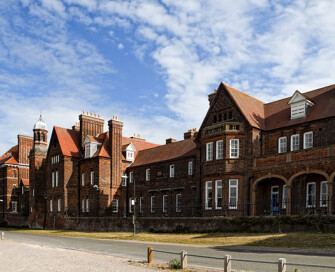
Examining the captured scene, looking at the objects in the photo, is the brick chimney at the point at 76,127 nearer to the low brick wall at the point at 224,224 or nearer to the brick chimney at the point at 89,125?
the brick chimney at the point at 89,125

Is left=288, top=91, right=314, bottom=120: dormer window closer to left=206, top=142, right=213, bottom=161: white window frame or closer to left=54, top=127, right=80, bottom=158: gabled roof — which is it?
left=206, top=142, right=213, bottom=161: white window frame

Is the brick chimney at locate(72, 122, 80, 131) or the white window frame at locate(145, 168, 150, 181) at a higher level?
the brick chimney at locate(72, 122, 80, 131)

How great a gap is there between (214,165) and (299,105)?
8.75 m

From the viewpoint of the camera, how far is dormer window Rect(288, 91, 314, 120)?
35312mm

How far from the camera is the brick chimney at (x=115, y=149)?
53.2 m

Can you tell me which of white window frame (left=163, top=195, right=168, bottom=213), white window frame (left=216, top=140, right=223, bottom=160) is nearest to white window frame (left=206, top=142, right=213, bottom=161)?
white window frame (left=216, top=140, right=223, bottom=160)

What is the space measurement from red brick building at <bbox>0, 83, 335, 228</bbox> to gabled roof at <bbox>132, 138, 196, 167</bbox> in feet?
0.56

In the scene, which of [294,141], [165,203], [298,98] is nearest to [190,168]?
[165,203]

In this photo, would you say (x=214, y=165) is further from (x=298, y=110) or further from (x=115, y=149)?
(x=115, y=149)

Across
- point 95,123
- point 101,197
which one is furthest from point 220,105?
point 95,123

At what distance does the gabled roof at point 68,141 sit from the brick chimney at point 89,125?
3.71 feet

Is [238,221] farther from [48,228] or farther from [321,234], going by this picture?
[48,228]

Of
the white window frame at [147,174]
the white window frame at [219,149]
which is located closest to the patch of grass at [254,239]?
the white window frame at [219,149]

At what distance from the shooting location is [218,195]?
120 ft
